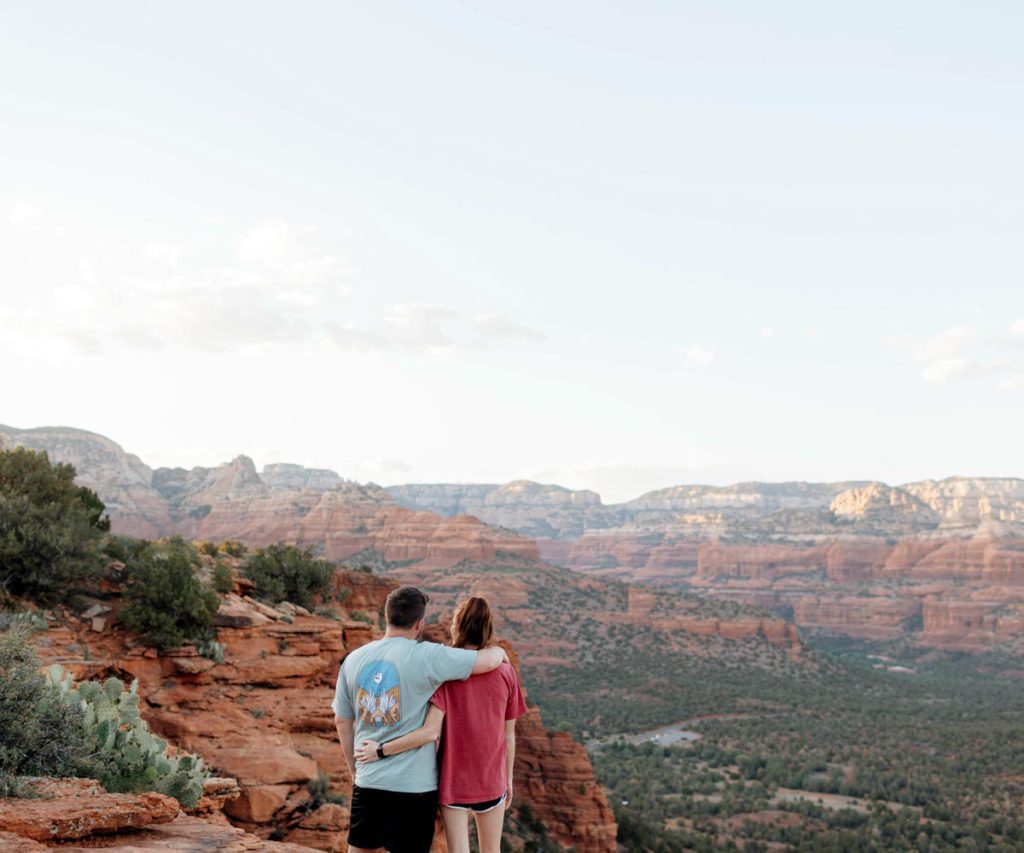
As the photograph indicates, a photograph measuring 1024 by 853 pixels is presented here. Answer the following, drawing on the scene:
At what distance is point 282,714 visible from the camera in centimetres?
1197

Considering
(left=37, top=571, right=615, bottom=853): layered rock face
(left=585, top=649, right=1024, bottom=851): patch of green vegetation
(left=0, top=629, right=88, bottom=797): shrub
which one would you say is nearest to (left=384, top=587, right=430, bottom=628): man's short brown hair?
(left=0, top=629, right=88, bottom=797): shrub

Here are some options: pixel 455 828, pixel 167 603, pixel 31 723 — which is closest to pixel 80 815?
pixel 31 723

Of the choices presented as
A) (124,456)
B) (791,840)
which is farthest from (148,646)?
(124,456)

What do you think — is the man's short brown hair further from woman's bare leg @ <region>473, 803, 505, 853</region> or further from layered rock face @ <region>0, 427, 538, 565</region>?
layered rock face @ <region>0, 427, 538, 565</region>

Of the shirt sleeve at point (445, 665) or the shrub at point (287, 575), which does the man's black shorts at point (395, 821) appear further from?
the shrub at point (287, 575)

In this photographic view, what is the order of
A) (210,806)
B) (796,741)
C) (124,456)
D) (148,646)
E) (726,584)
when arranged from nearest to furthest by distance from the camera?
(210,806) → (148,646) → (796,741) → (124,456) → (726,584)

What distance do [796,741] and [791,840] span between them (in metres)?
16.0

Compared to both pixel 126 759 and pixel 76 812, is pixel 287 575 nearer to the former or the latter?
pixel 126 759

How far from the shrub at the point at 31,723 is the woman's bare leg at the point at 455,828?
9.03 feet

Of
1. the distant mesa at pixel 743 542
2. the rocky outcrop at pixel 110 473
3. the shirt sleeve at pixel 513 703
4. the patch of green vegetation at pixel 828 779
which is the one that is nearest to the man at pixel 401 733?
the shirt sleeve at pixel 513 703

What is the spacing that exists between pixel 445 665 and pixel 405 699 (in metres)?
0.27

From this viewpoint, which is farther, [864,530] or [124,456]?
[864,530]

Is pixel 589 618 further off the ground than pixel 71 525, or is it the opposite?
pixel 71 525

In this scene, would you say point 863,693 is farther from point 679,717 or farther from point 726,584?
point 726,584
